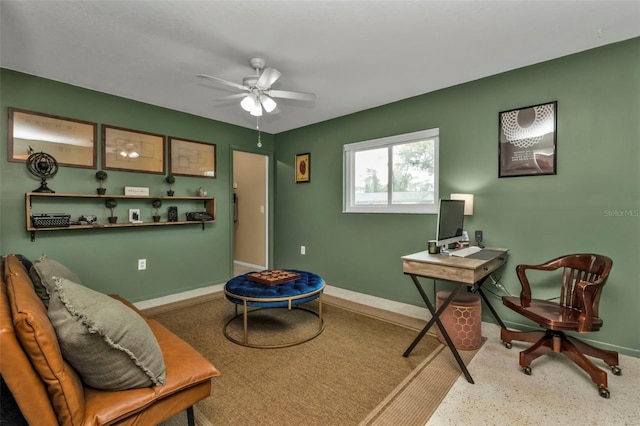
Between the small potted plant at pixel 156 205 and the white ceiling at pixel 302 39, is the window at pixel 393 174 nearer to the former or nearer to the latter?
the white ceiling at pixel 302 39

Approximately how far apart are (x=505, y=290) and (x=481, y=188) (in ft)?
3.32

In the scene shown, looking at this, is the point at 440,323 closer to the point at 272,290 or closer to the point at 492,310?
the point at 492,310

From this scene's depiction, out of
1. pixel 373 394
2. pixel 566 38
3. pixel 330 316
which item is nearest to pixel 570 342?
pixel 373 394

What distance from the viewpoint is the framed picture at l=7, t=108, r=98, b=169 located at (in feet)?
9.16

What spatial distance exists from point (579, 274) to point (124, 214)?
4.51 metres

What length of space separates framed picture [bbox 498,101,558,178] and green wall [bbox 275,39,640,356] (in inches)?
2.4

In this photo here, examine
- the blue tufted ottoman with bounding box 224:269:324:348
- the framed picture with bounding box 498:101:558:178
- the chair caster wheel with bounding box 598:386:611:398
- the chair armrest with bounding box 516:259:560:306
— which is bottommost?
the chair caster wheel with bounding box 598:386:611:398

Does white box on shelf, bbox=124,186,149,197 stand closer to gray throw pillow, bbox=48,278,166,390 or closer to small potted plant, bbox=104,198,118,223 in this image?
small potted plant, bbox=104,198,118,223

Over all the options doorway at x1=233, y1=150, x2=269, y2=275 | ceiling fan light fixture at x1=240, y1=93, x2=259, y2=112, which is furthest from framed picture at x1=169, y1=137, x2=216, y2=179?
ceiling fan light fixture at x1=240, y1=93, x2=259, y2=112

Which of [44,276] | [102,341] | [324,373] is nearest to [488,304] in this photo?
[324,373]

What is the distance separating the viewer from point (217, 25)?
2.09 m

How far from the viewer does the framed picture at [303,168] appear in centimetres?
461

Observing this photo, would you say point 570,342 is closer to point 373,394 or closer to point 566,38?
point 373,394

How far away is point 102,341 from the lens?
3.46 ft
